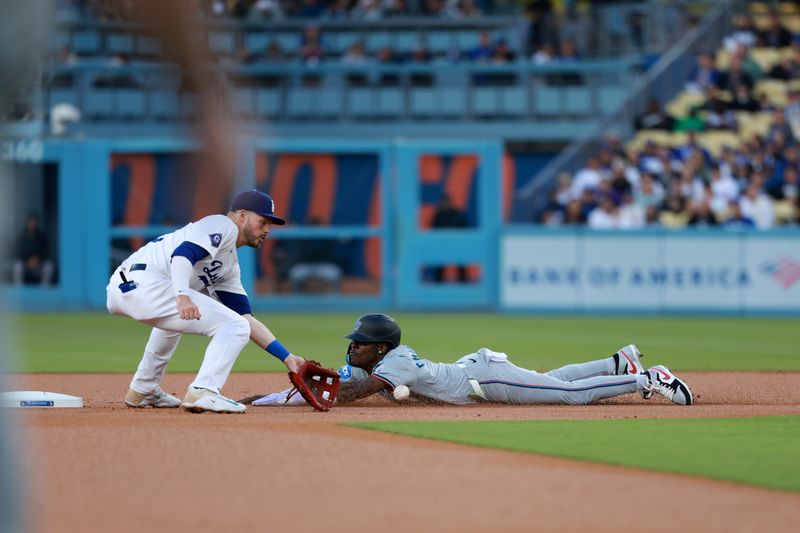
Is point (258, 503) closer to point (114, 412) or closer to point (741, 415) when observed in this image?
point (114, 412)

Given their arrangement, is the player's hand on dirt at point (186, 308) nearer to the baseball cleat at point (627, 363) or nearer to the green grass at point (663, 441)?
the green grass at point (663, 441)

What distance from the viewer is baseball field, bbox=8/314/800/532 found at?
4328mm

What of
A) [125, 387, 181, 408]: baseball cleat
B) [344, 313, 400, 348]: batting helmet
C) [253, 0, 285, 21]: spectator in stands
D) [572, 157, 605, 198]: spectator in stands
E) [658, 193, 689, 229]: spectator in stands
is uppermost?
[253, 0, 285, 21]: spectator in stands

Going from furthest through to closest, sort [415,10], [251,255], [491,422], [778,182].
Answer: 1. [415,10]
2. [778,182]
3. [251,255]
4. [491,422]

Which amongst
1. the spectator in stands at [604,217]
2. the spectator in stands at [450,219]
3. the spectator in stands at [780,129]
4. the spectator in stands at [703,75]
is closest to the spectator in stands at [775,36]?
the spectator in stands at [703,75]

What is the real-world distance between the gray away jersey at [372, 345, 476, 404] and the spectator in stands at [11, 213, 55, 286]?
14.6 m

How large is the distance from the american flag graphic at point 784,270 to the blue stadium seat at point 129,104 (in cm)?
1111

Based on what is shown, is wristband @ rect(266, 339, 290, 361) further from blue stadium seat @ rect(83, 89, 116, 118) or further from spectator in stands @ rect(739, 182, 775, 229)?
blue stadium seat @ rect(83, 89, 116, 118)

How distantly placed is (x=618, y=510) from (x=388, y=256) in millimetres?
17569

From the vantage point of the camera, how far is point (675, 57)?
26.1 meters

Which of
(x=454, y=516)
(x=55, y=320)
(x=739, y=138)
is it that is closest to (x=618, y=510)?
(x=454, y=516)

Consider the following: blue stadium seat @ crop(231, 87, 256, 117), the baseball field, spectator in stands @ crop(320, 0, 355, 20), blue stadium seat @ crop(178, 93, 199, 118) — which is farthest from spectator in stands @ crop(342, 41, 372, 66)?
blue stadium seat @ crop(178, 93, 199, 118)

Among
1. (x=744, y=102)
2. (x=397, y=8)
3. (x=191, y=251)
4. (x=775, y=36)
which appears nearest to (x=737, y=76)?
(x=744, y=102)

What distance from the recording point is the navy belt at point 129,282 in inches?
306
